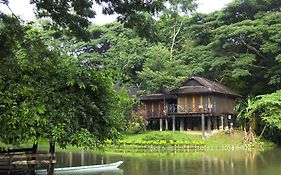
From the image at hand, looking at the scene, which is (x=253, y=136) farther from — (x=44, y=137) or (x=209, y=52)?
(x=44, y=137)

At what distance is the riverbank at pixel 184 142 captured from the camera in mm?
32469

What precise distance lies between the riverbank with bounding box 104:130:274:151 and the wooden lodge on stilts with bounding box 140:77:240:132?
4.63ft

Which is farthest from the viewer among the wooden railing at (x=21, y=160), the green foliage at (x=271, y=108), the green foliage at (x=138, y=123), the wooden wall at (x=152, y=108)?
the wooden wall at (x=152, y=108)

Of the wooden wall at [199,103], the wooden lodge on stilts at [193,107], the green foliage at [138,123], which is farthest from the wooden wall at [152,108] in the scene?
the wooden wall at [199,103]

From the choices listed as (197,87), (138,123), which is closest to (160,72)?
(197,87)

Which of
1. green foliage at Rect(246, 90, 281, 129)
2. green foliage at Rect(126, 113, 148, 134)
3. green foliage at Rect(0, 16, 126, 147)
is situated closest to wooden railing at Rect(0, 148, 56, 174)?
green foliage at Rect(0, 16, 126, 147)

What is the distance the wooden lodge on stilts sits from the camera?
37.4 m

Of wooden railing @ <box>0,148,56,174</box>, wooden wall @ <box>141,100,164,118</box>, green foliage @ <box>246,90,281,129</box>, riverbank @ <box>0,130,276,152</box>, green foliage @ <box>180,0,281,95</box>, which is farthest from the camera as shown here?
wooden wall @ <box>141,100,164,118</box>

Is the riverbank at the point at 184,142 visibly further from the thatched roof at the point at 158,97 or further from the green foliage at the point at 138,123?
the thatched roof at the point at 158,97

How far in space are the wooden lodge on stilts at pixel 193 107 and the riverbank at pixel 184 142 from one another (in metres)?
1.41

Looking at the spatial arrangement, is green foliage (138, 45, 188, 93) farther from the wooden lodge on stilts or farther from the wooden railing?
the wooden railing

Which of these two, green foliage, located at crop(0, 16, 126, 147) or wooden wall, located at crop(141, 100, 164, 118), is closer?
green foliage, located at crop(0, 16, 126, 147)

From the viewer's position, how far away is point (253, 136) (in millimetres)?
35438

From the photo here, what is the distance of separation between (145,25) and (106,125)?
4227 millimetres
